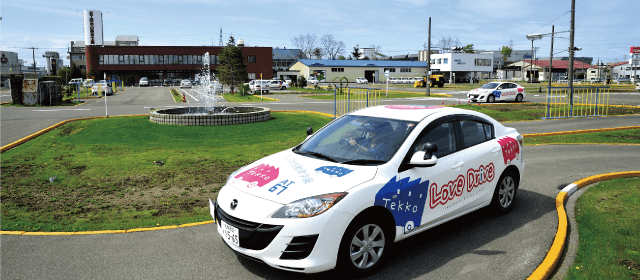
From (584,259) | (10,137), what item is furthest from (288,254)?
(10,137)

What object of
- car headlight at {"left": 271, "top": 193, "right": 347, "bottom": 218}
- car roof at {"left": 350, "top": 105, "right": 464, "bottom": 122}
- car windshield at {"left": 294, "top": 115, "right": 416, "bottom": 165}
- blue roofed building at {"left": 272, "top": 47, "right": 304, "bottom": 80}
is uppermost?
blue roofed building at {"left": 272, "top": 47, "right": 304, "bottom": 80}

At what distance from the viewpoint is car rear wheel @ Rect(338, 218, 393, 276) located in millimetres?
3832

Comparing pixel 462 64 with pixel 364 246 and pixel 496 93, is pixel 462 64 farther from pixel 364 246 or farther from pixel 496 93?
pixel 364 246

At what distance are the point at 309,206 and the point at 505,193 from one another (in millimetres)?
3358

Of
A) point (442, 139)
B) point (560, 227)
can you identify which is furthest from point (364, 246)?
point (560, 227)

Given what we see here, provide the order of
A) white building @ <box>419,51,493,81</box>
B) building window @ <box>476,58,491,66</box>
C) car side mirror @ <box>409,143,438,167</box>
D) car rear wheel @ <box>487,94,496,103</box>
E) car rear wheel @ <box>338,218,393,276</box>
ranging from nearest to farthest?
1. car rear wheel @ <box>338,218,393,276</box>
2. car side mirror @ <box>409,143,438,167</box>
3. car rear wheel @ <box>487,94,496,103</box>
4. white building @ <box>419,51,493,81</box>
5. building window @ <box>476,58,491,66</box>

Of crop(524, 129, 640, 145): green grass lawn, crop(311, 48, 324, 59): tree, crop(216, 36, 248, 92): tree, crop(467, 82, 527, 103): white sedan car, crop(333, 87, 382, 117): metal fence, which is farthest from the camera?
crop(311, 48, 324, 59): tree

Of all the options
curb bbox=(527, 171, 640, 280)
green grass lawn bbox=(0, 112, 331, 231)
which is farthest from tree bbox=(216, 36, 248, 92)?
curb bbox=(527, 171, 640, 280)

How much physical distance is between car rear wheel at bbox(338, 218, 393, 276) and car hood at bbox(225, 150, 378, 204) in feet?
1.29

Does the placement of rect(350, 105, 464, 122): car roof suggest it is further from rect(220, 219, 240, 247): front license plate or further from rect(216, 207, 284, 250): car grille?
rect(220, 219, 240, 247): front license plate

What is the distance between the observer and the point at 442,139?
493cm

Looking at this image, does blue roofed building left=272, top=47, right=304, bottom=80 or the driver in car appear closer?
the driver in car

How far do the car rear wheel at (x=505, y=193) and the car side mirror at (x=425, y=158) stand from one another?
1.81 meters

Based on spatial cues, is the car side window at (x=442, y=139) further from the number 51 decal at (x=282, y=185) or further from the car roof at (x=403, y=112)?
the number 51 decal at (x=282, y=185)
